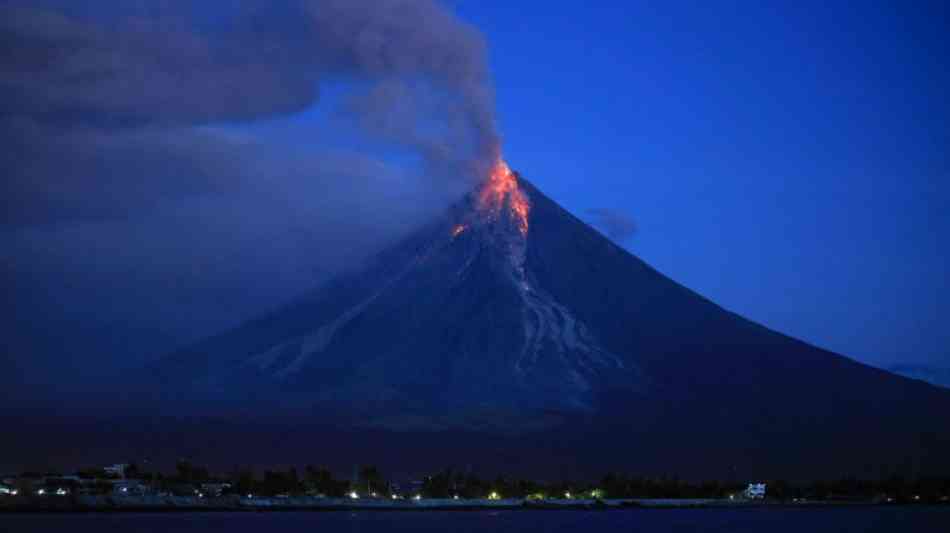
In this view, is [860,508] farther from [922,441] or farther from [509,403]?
[509,403]

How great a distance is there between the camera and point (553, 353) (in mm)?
146625

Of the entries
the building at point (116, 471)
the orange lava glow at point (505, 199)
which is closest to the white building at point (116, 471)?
the building at point (116, 471)

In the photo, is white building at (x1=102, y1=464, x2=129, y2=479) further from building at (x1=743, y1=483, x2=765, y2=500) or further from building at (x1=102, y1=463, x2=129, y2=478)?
building at (x1=743, y1=483, x2=765, y2=500)

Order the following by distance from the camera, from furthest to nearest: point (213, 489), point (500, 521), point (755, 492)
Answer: point (755, 492)
point (213, 489)
point (500, 521)

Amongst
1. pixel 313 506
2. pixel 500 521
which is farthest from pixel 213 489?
pixel 500 521

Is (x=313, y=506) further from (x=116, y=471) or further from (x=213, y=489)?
(x=116, y=471)

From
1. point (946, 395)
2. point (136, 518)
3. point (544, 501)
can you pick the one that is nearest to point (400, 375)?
point (544, 501)

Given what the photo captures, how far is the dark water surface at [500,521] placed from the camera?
100500mm

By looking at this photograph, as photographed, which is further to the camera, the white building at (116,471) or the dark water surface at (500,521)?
the white building at (116,471)

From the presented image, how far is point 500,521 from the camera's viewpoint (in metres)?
114

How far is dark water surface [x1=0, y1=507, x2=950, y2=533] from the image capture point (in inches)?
3957

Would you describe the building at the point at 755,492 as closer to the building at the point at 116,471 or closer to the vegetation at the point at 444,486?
the vegetation at the point at 444,486

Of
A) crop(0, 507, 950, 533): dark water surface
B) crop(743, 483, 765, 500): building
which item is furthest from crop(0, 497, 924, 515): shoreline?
crop(743, 483, 765, 500): building

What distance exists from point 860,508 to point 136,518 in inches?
2821
